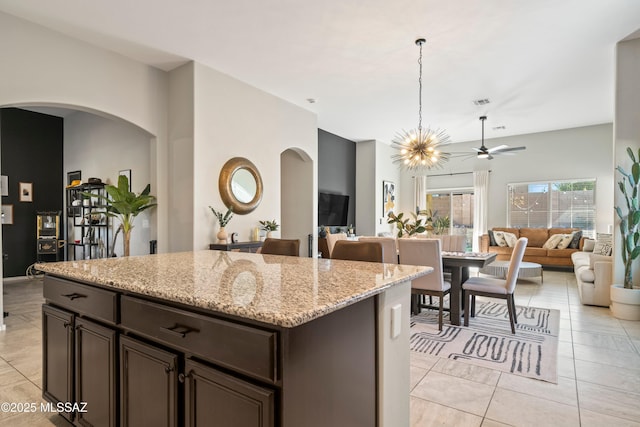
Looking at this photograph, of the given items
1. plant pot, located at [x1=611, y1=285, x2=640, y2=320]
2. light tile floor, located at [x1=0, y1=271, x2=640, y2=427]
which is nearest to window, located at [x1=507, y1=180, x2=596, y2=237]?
plant pot, located at [x1=611, y1=285, x2=640, y2=320]

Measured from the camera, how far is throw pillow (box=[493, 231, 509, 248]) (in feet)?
26.1

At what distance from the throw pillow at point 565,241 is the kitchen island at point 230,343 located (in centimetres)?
737

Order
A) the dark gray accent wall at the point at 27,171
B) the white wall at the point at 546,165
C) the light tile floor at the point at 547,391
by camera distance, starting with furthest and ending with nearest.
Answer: the white wall at the point at 546,165
the dark gray accent wall at the point at 27,171
the light tile floor at the point at 547,391

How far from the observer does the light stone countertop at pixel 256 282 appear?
1.04 meters

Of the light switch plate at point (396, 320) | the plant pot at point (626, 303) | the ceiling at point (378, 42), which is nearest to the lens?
the light switch plate at point (396, 320)

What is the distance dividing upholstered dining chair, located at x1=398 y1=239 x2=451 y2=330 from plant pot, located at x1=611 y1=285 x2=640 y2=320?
2.02m

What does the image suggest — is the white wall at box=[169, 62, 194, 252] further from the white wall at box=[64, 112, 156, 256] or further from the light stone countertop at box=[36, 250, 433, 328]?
the light stone countertop at box=[36, 250, 433, 328]

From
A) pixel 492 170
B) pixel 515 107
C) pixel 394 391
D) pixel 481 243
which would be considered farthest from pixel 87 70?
pixel 492 170

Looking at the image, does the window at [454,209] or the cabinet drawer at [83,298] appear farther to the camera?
the window at [454,209]

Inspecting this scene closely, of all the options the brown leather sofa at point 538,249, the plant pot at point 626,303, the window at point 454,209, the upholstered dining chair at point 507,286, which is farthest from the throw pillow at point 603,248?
the window at point 454,209

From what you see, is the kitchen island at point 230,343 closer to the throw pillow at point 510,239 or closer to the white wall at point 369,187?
the white wall at point 369,187

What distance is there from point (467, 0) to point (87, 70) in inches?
164

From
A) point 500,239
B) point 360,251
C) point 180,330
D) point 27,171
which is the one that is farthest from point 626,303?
point 27,171

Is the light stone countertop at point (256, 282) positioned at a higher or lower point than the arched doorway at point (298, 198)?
lower
